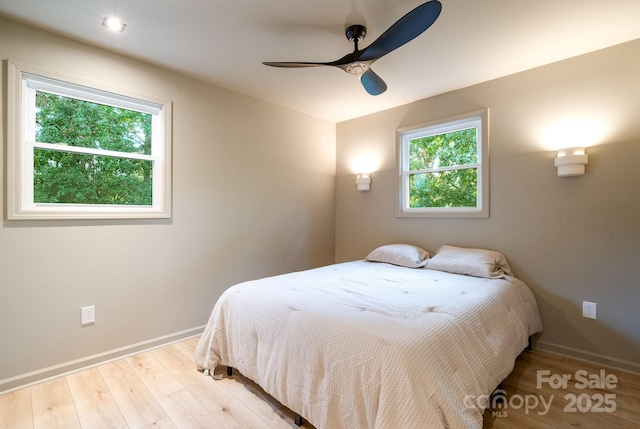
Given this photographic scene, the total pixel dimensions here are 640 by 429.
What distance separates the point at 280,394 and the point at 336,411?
399 millimetres

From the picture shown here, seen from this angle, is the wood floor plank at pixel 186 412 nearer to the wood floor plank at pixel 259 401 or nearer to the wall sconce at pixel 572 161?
the wood floor plank at pixel 259 401

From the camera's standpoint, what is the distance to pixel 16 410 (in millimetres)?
1708

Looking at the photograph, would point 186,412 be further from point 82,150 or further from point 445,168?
point 445,168

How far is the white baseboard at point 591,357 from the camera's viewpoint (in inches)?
84.4

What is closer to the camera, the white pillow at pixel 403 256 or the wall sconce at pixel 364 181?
the white pillow at pixel 403 256

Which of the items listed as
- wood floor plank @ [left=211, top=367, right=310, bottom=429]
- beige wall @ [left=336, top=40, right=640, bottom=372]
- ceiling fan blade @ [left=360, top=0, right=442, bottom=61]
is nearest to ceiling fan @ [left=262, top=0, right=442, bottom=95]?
ceiling fan blade @ [left=360, top=0, right=442, bottom=61]

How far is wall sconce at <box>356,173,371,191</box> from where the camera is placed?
3651 millimetres

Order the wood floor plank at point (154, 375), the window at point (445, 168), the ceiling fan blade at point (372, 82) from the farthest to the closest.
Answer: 1. the window at point (445, 168)
2. the ceiling fan blade at point (372, 82)
3. the wood floor plank at point (154, 375)

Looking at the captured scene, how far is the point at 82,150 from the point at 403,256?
294 cm

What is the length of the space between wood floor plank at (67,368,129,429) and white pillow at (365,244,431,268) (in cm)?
243

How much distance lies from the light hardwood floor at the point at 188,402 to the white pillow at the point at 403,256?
1143 mm

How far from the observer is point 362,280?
7.65 ft

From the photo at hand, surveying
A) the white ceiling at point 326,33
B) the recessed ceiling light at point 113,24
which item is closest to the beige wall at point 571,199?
the white ceiling at point 326,33

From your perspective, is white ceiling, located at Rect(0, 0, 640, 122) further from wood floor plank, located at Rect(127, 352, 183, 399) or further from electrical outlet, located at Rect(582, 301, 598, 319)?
wood floor plank, located at Rect(127, 352, 183, 399)
